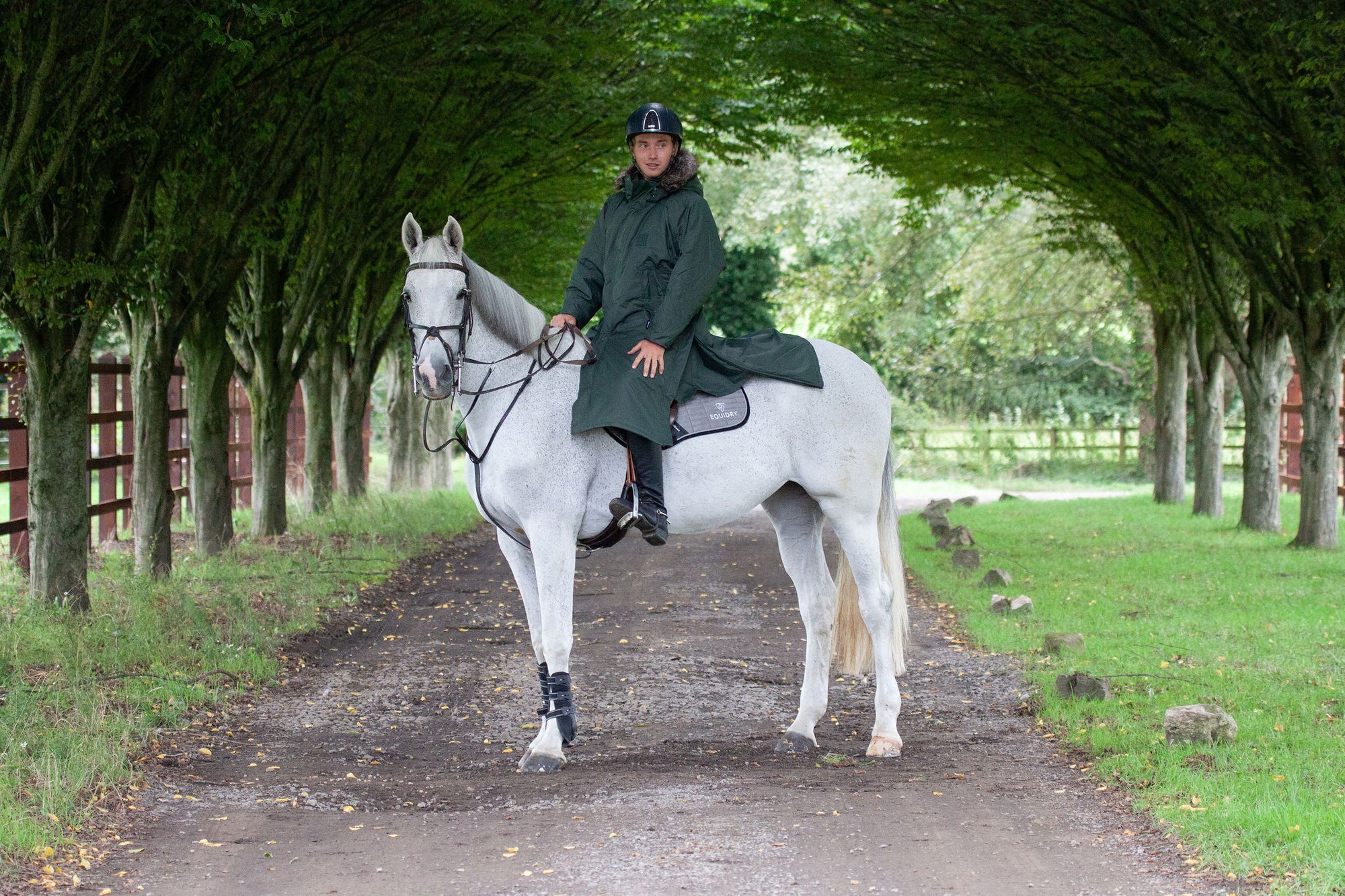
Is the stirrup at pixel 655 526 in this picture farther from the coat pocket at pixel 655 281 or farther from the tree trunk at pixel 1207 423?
the tree trunk at pixel 1207 423

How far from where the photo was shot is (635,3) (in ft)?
45.4

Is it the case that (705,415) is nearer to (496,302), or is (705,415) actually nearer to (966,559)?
(496,302)

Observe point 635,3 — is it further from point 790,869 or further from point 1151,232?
point 790,869

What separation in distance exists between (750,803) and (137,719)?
10.9 ft

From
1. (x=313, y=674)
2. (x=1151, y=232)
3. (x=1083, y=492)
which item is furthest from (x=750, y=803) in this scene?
(x=1083, y=492)

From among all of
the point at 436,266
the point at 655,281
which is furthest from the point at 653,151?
the point at 436,266

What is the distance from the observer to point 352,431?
19266 mm

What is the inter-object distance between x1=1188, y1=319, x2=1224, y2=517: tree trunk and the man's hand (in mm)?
14589

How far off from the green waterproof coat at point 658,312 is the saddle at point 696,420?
59 mm

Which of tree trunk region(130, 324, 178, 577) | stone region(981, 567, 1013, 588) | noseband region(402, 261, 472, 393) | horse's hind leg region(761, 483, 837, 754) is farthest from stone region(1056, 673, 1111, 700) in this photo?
tree trunk region(130, 324, 178, 577)

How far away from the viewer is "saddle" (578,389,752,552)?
629 cm

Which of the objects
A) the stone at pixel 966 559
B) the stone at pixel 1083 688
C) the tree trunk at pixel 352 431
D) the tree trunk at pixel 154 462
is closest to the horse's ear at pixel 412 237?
the stone at pixel 1083 688

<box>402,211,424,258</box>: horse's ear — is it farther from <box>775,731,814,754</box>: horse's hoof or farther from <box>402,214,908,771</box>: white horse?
<box>775,731,814,754</box>: horse's hoof

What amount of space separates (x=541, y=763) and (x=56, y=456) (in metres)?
5.19
